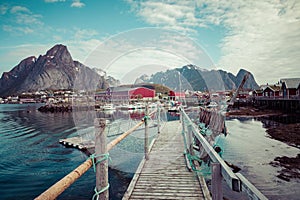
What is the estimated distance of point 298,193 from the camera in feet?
22.0

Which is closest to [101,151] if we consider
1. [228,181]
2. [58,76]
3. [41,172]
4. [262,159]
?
[228,181]

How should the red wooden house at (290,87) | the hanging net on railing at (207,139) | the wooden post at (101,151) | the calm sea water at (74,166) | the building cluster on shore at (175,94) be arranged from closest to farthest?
the wooden post at (101,151)
the hanging net on railing at (207,139)
the building cluster on shore at (175,94)
the calm sea water at (74,166)
the red wooden house at (290,87)

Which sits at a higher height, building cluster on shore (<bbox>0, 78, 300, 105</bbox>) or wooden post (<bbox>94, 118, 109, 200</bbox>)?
building cluster on shore (<bbox>0, 78, 300, 105</bbox>)

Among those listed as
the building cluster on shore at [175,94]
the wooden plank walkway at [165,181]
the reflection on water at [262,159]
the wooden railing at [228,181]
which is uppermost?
the building cluster on shore at [175,94]

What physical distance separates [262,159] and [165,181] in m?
8.68

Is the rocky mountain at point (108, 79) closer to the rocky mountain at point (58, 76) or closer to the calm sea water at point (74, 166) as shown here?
the rocky mountain at point (58, 76)

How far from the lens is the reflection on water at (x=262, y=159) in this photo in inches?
277

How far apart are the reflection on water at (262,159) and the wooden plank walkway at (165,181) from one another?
13.2 feet

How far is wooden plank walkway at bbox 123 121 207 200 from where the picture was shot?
11.4 feet

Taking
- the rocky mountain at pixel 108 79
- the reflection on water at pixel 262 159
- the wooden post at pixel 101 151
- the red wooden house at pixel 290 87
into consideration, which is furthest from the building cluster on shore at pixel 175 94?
the wooden post at pixel 101 151

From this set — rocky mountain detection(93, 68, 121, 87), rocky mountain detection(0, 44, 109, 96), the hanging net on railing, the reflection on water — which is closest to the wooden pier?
the hanging net on railing

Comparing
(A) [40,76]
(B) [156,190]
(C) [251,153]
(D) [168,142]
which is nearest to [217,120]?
(C) [251,153]

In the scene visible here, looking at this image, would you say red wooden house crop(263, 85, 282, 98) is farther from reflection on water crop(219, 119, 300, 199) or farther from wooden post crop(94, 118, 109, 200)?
wooden post crop(94, 118, 109, 200)

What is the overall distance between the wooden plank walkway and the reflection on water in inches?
158
